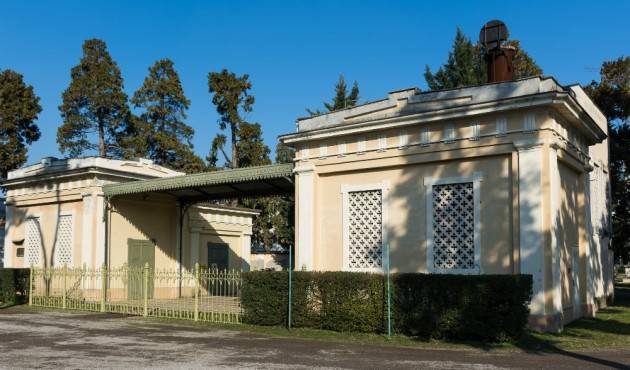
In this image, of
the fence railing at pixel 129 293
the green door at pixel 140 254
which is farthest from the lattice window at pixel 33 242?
the green door at pixel 140 254

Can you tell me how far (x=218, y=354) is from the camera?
977 centimetres

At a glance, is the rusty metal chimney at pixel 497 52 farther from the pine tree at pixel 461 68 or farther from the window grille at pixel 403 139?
the pine tree at pixel 461 68

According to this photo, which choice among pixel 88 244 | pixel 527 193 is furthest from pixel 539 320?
pixel 88 244

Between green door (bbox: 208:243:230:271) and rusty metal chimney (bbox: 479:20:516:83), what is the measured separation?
44.1 ft

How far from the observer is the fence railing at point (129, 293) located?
15.4 metres

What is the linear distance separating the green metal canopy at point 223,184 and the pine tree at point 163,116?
53.0ft

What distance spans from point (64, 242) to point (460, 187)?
14.0 metres

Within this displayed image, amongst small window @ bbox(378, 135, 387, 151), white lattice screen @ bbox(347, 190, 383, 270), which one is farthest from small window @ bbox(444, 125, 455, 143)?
white lattice screen @ bbox(347, 190, 383, 270)

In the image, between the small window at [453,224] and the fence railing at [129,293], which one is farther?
the fence railing at [129,293]

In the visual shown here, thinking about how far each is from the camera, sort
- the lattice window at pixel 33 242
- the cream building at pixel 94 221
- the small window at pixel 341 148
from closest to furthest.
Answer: the small window at pixel 341 148 → the cream building at pixel 94 221 → the lattice window at pixel 33 242

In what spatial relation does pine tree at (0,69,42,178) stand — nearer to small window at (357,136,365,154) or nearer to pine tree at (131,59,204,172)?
pine tree at (131,59,204,172)

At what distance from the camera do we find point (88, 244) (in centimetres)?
2002

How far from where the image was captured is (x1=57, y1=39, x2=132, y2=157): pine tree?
120 ft

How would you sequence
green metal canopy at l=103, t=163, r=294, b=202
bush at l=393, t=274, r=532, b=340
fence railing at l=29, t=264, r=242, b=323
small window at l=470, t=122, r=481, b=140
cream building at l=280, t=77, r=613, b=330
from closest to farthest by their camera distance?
bush at l=393, t=274, r=532, b=340 < cream building at l=280, t=77, r=613, b=330 < small window at l=470, t=122, r=481, b=140 < fence railing at l=29, t=264, r=242, b=323 < green metal canopy at l=103, t=163, r=294, b=202
